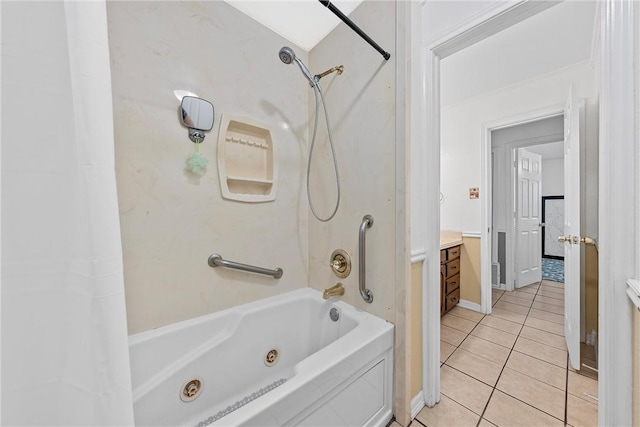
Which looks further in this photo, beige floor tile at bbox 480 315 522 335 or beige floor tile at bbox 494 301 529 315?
beige floor tile at bbox 494 301 529 315

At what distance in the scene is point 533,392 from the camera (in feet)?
4.85

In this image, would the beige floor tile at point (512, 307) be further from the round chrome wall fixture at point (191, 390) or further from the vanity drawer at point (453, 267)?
the round chrome wall fixture at point (191, 390)

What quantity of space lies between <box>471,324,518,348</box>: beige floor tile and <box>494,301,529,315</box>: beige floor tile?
666 millimetres

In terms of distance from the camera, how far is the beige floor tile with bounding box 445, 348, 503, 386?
5.29 ft

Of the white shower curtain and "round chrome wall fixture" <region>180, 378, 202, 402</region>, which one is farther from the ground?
the white shower curtain

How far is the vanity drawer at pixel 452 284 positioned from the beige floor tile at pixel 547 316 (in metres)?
0.74

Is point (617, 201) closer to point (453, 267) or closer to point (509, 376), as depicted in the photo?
point (509, 376)

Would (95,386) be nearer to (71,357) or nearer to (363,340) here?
(71,357)

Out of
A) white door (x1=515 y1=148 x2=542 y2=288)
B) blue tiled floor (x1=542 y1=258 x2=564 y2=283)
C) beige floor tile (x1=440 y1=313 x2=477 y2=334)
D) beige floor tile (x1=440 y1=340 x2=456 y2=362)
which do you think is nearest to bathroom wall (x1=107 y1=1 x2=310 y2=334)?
beige floor tile (x1=440 y1=340 x2=456 y2=362)

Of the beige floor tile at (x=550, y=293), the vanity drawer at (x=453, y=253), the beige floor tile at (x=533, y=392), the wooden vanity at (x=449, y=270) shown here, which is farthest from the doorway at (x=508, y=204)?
the beige floor tile at (x=533, y=392)

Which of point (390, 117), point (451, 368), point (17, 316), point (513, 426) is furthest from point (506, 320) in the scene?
point (17, 316)

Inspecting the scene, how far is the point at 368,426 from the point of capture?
3.51 ft

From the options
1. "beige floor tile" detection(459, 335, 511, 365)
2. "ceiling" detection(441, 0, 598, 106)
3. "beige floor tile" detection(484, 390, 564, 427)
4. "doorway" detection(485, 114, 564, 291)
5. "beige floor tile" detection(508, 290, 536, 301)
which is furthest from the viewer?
"doorway" detection(485, 114, 564, 291)

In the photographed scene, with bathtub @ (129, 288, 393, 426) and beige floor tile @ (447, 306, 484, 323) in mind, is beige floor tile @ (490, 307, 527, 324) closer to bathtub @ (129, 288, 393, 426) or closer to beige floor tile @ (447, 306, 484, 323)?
beige floor tile @ (447, 306, 484, 323)
